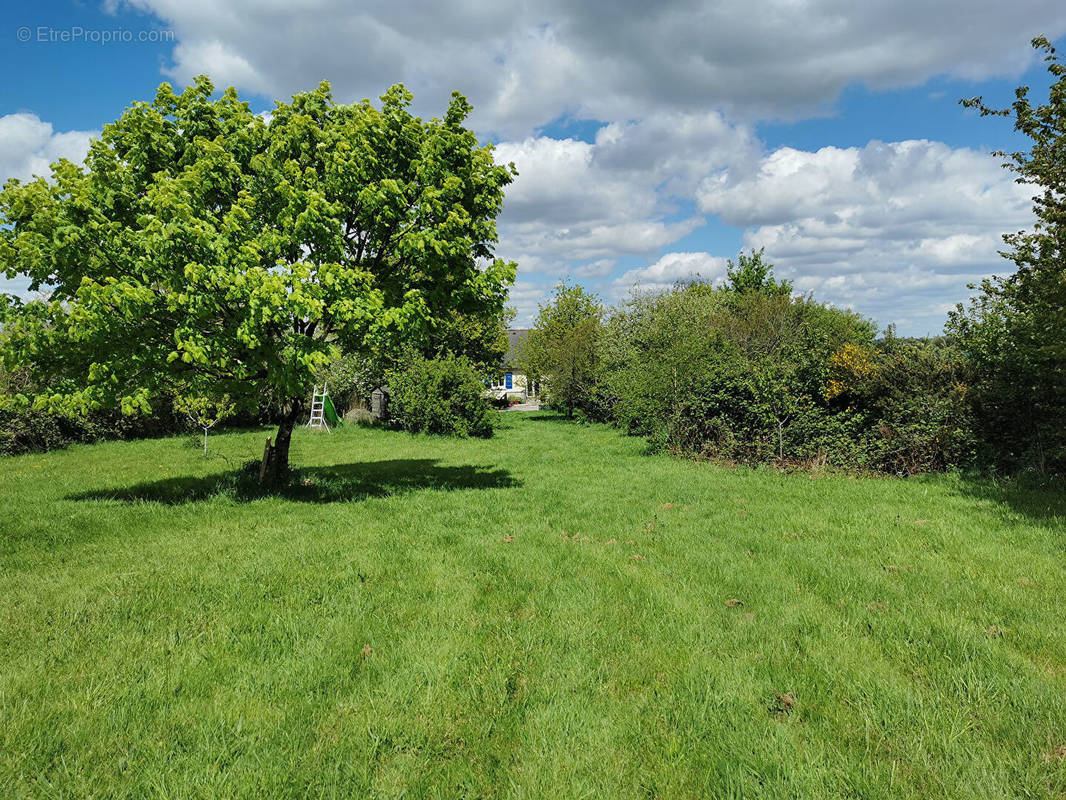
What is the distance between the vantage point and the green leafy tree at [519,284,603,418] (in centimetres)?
2973

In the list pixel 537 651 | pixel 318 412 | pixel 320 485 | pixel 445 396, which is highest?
pixel 445 396

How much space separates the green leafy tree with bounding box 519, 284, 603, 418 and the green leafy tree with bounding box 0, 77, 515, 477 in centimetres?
1862

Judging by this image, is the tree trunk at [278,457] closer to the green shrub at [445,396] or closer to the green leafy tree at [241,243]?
the green leafy tree at [241,243]

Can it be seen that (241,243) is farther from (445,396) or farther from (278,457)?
(445,396)

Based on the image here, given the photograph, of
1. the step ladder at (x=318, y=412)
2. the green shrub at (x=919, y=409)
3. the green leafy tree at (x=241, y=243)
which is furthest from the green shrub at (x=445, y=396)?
the green shrub at (x=919, y=409)

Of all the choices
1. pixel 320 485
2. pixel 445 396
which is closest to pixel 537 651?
pixel 320 485

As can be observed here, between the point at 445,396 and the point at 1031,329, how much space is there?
18.8 meters

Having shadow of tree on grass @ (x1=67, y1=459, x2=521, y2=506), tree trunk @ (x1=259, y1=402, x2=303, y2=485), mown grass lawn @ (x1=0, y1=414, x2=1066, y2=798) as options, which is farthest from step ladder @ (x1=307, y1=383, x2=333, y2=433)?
mown grass lawn @ (x1=0, y1=414, x2=1066, y2=798)

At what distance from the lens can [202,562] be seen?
263 inches

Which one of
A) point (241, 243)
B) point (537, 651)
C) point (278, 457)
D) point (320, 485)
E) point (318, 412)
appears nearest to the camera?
point (537, 651)

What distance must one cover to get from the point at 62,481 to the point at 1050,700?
16514mm

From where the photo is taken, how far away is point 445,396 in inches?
910

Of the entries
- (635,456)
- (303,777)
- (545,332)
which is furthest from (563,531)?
(545,332)

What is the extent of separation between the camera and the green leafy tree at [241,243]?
8.32m
